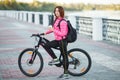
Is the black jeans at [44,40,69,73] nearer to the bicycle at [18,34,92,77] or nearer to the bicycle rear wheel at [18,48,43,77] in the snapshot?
the bicycle at [18,34,92,77]

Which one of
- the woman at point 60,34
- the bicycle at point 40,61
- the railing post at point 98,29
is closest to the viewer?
the woman at point 60,34

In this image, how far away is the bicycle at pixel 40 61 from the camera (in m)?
8.56

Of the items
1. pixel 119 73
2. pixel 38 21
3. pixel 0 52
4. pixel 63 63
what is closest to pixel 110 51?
pixel 0 52

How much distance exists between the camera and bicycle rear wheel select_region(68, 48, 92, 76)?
8.58 m

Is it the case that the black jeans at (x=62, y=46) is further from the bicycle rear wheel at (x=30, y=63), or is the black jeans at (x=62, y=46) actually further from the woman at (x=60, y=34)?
the bicycle rear wheel at (x=30, y=63)

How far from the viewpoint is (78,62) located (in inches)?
346

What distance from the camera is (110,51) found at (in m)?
14.0

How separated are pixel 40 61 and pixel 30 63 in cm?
36

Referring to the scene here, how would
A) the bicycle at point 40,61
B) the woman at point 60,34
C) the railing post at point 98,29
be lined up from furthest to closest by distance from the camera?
the railing post at point 98,29 → the bicycle at point 40,61 → the woman at point 60,34

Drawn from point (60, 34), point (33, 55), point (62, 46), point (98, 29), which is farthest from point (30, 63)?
point (98, 29)

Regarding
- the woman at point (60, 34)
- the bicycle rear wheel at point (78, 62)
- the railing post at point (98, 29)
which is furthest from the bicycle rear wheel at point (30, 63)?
the railing post at point (98, 29)

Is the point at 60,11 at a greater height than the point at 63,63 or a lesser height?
greater

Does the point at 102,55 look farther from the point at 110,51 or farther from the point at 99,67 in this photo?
the point at 99,67

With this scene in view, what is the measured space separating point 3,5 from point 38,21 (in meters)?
106
